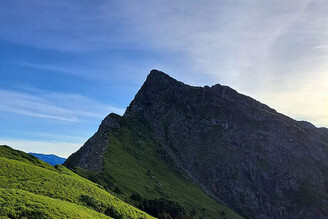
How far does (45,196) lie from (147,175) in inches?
3695

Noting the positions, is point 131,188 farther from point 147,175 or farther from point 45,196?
point 45,196

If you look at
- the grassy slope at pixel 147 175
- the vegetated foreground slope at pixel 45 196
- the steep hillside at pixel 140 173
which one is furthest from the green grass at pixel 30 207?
the grassy slope at pixel 147 175

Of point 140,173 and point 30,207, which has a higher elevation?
point 140,173

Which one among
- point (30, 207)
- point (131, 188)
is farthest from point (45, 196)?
point (131, 188)

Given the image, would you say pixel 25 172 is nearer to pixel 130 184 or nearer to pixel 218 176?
pixel 130 184

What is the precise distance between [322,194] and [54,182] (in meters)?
210

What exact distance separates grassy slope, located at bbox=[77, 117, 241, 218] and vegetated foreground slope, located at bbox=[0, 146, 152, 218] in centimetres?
2753

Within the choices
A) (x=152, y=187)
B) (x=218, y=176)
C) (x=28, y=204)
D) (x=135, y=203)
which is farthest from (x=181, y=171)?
(x=28, y=204)

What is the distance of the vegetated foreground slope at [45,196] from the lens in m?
37.6

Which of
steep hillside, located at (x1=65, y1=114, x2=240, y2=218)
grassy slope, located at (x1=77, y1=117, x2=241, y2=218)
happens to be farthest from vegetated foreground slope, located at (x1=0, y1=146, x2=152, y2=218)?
grassy slope, located at (x1=77, y1=117, x2=241, y2=218)

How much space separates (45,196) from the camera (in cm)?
4591

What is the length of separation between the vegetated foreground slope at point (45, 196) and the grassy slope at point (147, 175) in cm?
2753

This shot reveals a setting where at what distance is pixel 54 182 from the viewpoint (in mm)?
54594

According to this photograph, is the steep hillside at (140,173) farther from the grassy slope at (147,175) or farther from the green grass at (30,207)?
the green grass at (30,207)
